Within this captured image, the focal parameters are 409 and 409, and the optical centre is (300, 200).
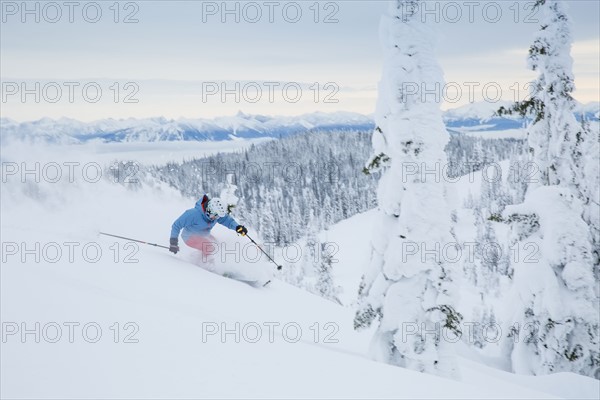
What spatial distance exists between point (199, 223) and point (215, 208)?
0.51 meters

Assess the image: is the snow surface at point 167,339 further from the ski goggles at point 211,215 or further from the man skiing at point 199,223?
the ski goggles at point 211,215

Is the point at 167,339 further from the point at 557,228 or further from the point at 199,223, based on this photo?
the point at 557,228

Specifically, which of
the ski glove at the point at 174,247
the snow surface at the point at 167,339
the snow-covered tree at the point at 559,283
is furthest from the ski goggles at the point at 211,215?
the snow-covered tree at the point at 559,283

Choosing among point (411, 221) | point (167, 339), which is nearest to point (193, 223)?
point (411, 221)

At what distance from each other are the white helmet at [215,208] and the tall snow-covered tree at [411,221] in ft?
11.7

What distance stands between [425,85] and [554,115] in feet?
18.9

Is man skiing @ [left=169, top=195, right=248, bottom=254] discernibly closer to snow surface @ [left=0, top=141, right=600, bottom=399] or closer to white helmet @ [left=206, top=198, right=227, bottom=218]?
white helmet @ [left=206, top=198, right=227, bottom=218]

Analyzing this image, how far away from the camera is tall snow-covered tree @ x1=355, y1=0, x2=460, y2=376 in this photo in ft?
27.6

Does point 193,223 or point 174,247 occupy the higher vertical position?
point 193,223

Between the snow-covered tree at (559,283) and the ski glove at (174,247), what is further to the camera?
the snow-covered tree at (559,283)

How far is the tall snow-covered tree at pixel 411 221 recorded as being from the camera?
8406 millimetres

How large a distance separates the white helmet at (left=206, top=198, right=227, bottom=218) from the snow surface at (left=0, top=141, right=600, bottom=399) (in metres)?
0.77

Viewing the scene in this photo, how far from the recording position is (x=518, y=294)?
1289 centimetres

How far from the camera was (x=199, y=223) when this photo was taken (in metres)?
9.52
